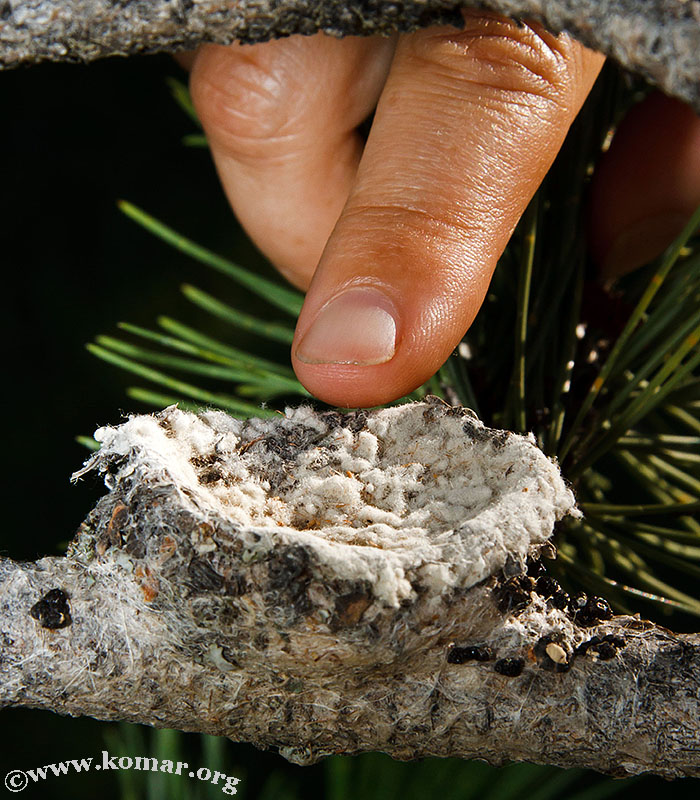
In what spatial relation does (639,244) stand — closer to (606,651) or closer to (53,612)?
(606,651)

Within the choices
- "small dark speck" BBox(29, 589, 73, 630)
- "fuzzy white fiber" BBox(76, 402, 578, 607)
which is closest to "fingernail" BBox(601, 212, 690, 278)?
"fuzzy white fiber" BBox(76, 402, 578, 607)

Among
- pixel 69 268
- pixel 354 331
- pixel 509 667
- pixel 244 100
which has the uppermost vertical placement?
pixel 69 268

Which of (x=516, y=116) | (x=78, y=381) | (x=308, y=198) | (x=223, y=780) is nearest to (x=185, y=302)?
(x=78, y=381)

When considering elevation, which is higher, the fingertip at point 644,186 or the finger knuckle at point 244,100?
the finger knuckle at point 244,100

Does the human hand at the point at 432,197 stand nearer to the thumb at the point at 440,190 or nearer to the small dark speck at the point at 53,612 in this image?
the thumb at the point at 440,190

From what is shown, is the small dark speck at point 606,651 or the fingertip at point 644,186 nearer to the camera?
the small dark speck at point 606,651

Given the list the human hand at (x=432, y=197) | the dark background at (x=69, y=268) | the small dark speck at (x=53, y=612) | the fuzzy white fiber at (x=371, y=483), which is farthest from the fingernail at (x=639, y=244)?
the dark background at (x=69, y=268)

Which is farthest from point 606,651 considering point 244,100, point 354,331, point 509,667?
point 244,100
